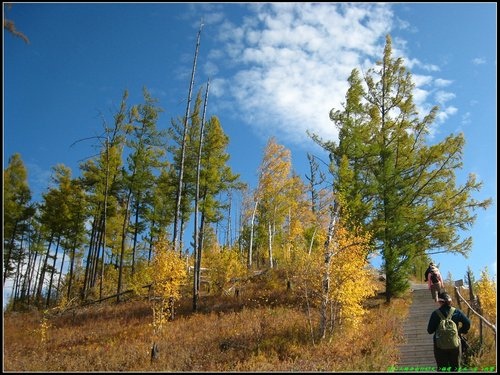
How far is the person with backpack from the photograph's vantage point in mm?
8695

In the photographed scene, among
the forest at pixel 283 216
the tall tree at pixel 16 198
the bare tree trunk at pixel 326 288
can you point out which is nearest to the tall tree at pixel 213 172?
the forest at pixel 283 216

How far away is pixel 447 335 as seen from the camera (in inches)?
343

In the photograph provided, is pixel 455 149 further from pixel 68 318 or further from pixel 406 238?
pixel 68 318

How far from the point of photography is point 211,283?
81.8 ft

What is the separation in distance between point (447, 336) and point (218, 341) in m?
9.70

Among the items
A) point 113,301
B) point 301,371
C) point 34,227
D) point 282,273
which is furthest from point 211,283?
point 34,227

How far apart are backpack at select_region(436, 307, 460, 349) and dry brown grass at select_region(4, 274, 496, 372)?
11.5 ft

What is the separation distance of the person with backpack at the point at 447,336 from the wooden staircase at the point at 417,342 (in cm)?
257

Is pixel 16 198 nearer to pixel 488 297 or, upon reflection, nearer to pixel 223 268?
pixel 223 268

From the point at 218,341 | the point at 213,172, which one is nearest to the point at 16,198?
the point at 213,172

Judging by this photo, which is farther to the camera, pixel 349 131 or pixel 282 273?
pixel 282 273

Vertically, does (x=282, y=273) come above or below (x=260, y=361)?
above

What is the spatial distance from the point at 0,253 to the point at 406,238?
1733cm

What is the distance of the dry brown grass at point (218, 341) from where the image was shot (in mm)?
13617
